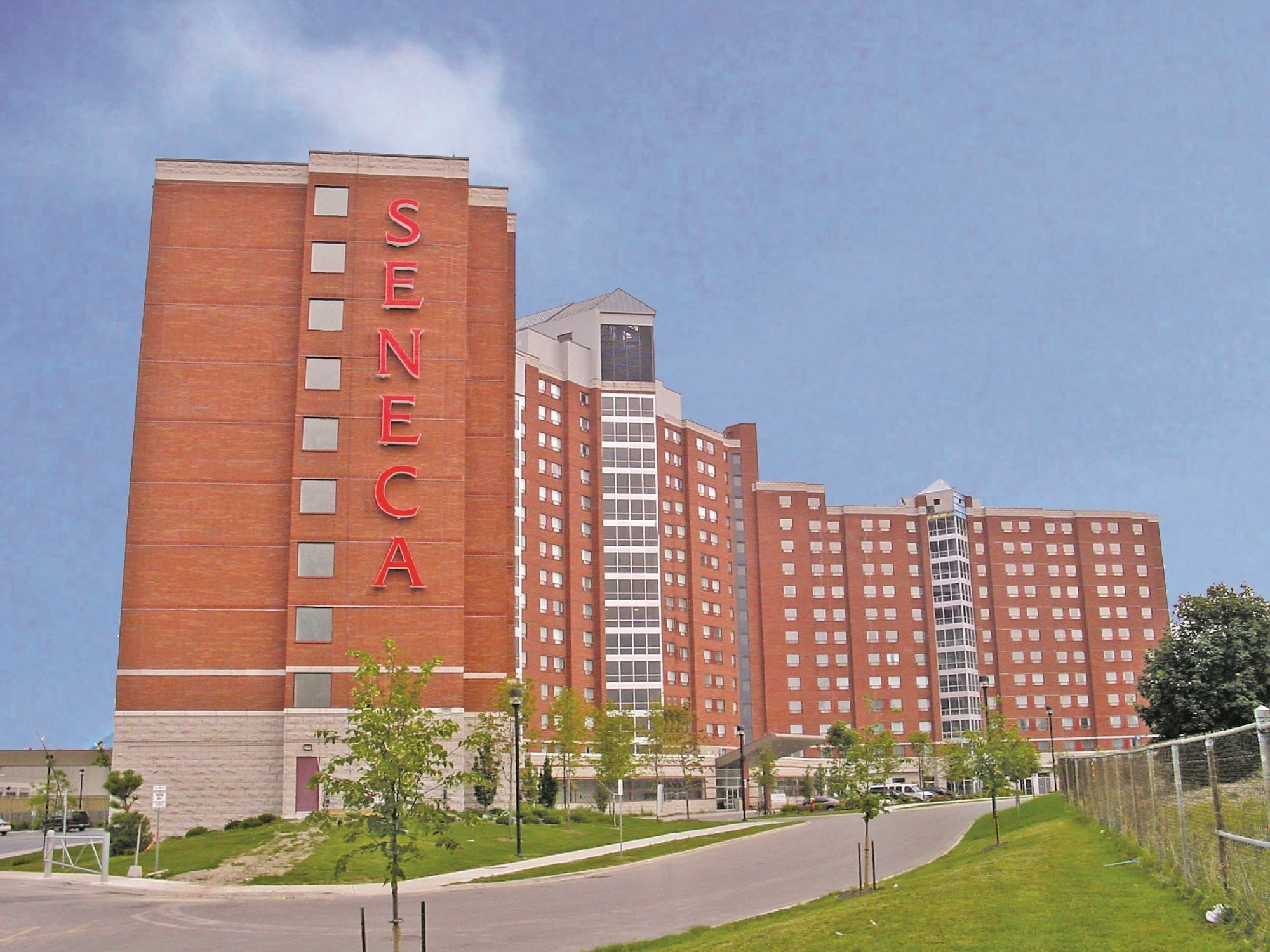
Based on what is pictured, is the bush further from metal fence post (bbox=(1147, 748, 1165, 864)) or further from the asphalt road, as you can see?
metal fence post (bbox=(1147, 748, 1165, 864))

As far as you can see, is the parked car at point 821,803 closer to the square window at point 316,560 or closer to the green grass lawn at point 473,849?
the green grass lawn at point 473,849

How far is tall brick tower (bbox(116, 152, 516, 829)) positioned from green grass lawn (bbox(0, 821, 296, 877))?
7248 mm

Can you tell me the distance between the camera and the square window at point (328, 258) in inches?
2581

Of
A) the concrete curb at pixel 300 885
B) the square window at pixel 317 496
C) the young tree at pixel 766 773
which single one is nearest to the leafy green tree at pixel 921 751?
the young tree at pixel 766 773

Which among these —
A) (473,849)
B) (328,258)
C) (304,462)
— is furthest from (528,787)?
(328,258)

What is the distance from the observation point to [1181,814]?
16562mm

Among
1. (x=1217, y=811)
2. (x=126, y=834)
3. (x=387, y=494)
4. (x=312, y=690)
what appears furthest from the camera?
(x=387, y=494)

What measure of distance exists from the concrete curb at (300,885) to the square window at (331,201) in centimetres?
3610

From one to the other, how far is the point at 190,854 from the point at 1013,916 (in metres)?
36.6

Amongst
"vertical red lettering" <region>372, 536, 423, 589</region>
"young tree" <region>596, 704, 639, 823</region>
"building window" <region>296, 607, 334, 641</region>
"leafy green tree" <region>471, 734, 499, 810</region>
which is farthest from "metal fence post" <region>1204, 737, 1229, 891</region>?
"young tree" <region>596, 704, 639, 823</region>

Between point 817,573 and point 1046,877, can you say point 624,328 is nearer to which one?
point 817,573

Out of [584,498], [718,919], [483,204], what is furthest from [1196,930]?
[584,498]

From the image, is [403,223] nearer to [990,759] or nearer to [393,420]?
[393,420]

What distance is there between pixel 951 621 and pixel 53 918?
12395 centimetres
